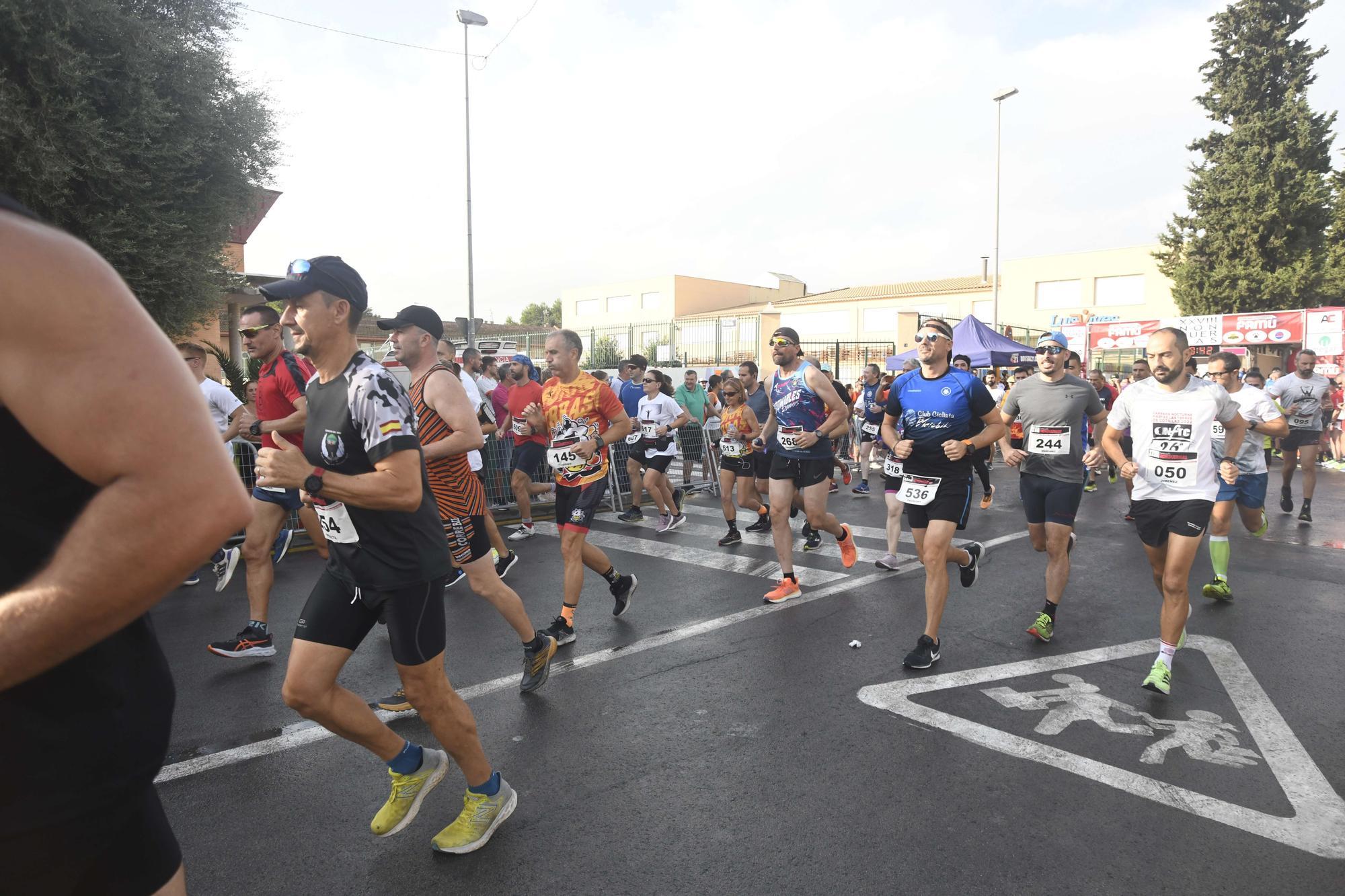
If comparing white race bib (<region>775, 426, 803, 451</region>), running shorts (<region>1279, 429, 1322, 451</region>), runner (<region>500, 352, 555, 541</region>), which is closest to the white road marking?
white race bib (<region>775, 426, 803, 451</region>)

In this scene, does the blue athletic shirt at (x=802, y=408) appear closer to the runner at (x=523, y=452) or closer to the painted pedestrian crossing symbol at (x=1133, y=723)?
the painted pedestrian crossing symbol at (x=1133, y=723)

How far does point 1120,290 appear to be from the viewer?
46.9 m

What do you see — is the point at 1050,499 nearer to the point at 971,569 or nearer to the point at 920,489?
the point at 971,569

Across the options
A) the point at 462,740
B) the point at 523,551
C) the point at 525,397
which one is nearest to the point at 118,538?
the point at 462,740

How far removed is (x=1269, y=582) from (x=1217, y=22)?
35.7 m

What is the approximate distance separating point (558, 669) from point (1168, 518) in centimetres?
377

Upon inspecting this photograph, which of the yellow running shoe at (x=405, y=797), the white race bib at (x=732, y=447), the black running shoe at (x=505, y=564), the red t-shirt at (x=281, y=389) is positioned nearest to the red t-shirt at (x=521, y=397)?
the black running shoe at (x=505, y=564)

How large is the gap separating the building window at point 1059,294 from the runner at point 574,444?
4987 centimetres

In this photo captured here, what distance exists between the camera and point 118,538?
93cm

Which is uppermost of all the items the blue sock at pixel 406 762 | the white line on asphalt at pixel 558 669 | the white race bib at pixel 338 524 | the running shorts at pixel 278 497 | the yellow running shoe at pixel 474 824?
the white race bib at pixel 338 524

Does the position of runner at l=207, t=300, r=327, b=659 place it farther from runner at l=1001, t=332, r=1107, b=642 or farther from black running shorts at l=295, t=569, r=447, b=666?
runner at l=1001, t=332, r=1107, b=642

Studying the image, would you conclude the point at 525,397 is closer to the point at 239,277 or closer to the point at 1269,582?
the point at 1269,582

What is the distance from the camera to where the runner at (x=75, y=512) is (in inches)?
36.0

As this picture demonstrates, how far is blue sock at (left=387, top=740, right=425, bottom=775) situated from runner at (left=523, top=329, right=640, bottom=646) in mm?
2302
